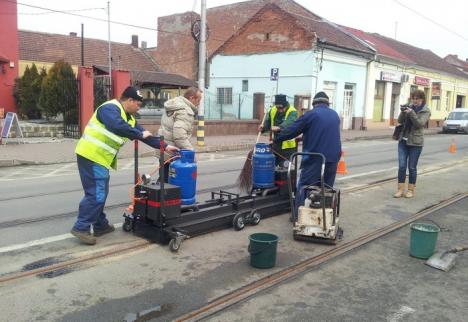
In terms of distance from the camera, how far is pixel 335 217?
5.75 m

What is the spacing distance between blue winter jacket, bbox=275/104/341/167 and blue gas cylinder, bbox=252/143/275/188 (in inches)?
24.4

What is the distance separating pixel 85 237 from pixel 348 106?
28.4 m

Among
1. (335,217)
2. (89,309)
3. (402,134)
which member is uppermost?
(402,134)

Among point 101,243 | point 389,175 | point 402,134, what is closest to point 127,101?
point 101,243

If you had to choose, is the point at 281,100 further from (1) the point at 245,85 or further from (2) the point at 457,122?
(2) the point at 457,122

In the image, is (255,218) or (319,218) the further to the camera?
(255,218)

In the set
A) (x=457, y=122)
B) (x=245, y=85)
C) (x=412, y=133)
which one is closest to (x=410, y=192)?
(x=412, y=133)

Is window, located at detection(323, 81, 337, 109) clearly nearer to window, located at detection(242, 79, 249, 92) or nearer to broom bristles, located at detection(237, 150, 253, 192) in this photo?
window, located at detection(242, 79, 249, 92)

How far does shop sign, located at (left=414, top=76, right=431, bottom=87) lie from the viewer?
38.9 meters

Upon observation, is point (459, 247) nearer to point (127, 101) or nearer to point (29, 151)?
point (127, 101)

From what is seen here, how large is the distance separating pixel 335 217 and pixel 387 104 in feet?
105

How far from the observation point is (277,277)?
4660mm

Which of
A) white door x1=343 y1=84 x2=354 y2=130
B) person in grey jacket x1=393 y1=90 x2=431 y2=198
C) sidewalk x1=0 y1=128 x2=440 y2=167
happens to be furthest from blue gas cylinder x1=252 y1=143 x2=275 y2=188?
white door x1=343 y1=84 x2=354 y2=130

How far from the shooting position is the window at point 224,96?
32.6 metres
